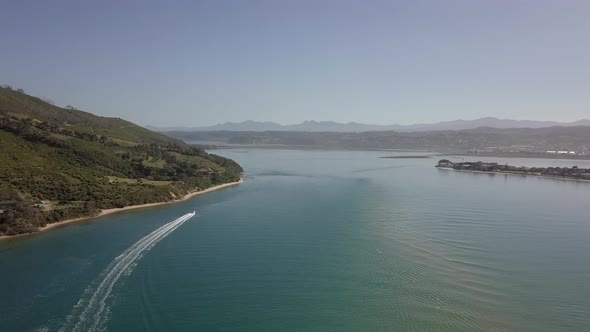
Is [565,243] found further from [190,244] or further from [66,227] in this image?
[66,227]

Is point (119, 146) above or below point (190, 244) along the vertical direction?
above

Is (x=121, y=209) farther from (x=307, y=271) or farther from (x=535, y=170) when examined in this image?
(x=535, y=170)

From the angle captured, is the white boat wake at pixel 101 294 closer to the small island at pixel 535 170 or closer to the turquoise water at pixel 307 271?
the turquoise water at pixel 307 271

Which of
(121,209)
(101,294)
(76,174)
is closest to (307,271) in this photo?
(101,294)

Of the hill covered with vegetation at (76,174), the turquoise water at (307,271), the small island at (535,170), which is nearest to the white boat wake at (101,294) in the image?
the turquoise water at (307,271)

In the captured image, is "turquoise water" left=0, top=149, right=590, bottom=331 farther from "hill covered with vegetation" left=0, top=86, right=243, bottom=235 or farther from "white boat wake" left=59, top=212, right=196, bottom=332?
"hill covered with vegetation" left=0, top=86, right=243, bottom=235

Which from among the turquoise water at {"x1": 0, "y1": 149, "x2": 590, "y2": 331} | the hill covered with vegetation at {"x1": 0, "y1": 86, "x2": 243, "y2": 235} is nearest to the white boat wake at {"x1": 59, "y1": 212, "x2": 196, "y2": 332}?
the turquoise water at {"x1": 0, "y1": 149, "x2": 590, "y2": 331}

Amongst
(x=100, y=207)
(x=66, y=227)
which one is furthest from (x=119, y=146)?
(x=66, y=227)
